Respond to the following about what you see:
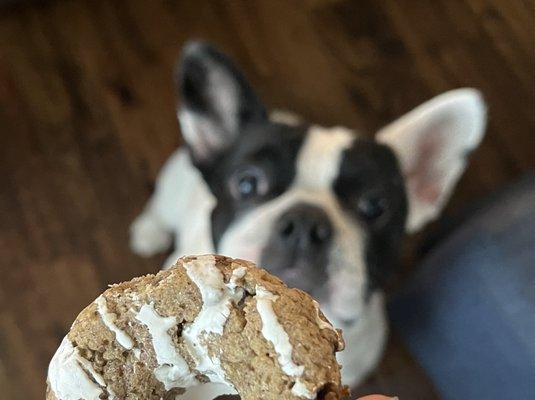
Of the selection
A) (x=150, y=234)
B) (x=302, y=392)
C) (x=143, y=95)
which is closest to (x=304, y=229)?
(x=302, y=392)

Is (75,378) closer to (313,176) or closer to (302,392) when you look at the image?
(302,392)

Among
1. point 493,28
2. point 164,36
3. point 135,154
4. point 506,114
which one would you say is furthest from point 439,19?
point 135,154

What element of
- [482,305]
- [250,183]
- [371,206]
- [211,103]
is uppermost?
[211,103]

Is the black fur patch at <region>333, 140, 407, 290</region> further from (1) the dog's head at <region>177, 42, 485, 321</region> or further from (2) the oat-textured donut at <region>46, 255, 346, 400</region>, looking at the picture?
(2) the oat-textured donut at <region>46, 255, 346, 400</region>

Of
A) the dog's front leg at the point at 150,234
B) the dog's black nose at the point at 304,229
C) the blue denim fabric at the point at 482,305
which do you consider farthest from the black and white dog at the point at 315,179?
the dog's front leg at the point at 150,234

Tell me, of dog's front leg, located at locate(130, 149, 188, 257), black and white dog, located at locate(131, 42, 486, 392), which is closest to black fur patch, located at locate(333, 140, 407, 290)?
black and white dog, located at locate(131, 42, 486, 392)

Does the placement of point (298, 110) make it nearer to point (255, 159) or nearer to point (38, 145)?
point (38, 145)

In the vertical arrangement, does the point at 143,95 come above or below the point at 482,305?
above
